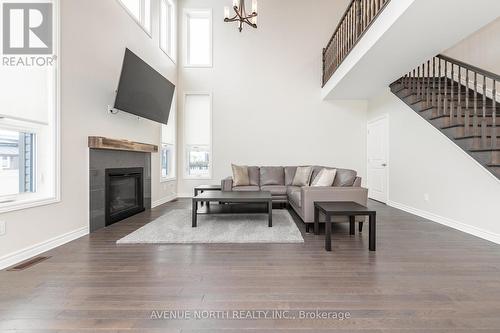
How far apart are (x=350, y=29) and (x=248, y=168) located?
3286mm

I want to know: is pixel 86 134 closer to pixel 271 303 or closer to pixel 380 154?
pixel 271 303

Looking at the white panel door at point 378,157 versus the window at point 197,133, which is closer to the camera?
the white panel door at point 378,157

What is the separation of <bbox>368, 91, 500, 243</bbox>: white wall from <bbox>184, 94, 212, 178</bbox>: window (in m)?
4.27

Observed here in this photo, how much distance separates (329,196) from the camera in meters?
3.23

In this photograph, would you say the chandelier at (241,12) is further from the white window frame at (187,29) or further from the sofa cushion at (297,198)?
the sofa cushion at (297,198)

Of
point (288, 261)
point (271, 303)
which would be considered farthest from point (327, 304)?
point (288, 261)

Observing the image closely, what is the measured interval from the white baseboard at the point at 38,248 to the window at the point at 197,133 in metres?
3.45

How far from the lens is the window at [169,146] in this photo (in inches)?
226

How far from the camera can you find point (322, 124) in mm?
6266

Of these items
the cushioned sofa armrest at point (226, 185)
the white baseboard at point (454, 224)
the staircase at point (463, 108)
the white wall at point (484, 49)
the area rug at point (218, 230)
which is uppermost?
the white wall at point (484, 49)

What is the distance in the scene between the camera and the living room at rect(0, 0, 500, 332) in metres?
1.72

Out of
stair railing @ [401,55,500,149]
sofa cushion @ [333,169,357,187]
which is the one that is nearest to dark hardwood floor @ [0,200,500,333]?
sofa cushion @ [333,169,357,187]

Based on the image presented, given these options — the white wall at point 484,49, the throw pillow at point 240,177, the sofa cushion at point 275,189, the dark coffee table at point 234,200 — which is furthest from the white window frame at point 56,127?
the white wall at point 484,49

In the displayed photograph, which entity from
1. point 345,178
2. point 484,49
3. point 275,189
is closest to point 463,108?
point 484,49
